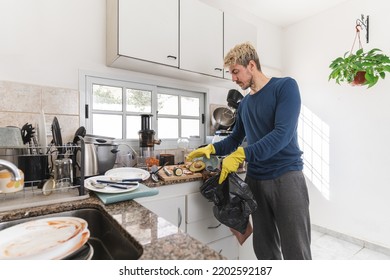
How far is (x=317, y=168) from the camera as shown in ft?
8.11

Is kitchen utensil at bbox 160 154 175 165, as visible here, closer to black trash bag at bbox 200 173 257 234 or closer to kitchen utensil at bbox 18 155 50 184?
black trash bag at bbox 200 173 257 234

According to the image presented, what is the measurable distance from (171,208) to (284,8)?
8.06 ft

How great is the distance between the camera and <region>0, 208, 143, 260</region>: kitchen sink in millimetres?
603

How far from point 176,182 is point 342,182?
1934 mm

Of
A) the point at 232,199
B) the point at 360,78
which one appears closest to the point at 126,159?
the point at 232,199

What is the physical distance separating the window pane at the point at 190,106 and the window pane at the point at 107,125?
0.63 metres

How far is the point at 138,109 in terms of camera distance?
183 cm

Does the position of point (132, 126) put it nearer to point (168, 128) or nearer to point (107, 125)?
point (107, 125)

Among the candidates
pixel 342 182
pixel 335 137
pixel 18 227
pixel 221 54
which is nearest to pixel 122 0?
pixel 221 54

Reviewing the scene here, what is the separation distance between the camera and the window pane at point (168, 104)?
195 centimetres

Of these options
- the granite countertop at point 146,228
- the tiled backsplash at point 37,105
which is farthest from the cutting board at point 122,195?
the tiled backsplash at point 37,105

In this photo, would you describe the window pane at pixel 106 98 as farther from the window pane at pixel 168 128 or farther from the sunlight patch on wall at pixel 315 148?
the sunlight patch on wall at pixel 315 148

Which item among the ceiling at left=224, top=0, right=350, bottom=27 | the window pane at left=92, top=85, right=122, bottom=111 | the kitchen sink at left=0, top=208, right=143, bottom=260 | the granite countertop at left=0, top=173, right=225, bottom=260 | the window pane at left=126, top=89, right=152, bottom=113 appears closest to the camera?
the granite countertop at left=0, top=173, right=225, bottom=260

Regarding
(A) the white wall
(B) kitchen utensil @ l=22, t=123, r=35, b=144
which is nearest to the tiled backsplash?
(B) kitchen utensil @ l=22, t=123, r=35, b=144
